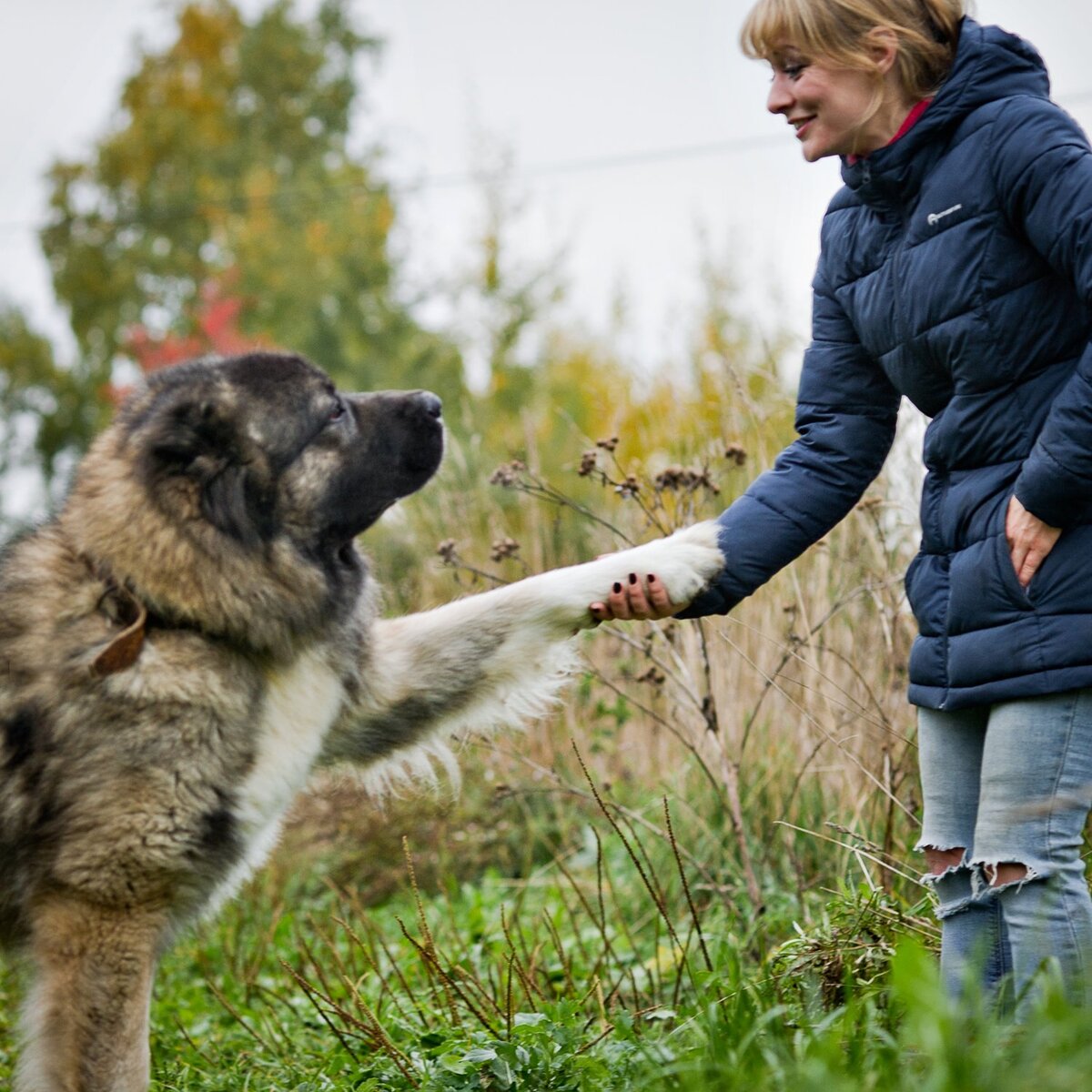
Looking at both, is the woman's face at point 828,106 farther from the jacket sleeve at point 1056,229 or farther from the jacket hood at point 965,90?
the jacket sleeve at point 1056,229

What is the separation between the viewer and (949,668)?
235cm

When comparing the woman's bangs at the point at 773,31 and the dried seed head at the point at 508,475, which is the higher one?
the woman's bangs at the point at 773,31

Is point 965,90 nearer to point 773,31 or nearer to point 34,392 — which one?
point 773,31

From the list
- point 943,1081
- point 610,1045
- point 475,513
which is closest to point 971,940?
point 610,1045

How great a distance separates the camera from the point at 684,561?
9.70 ft

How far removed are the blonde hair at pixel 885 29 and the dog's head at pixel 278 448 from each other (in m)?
1.42

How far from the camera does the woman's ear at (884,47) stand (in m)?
2.37

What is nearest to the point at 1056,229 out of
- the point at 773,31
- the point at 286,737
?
the point at 773,31

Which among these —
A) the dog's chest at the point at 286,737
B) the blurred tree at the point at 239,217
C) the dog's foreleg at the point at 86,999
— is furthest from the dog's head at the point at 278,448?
the blurred tree at the point at 239,217

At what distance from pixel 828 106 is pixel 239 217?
65.6ft

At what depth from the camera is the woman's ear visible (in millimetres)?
2373

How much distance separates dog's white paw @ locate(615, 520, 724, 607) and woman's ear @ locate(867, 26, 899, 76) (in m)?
1.09

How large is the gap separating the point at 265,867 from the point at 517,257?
11.0 meters

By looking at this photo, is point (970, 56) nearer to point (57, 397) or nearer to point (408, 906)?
point (408, 906)
